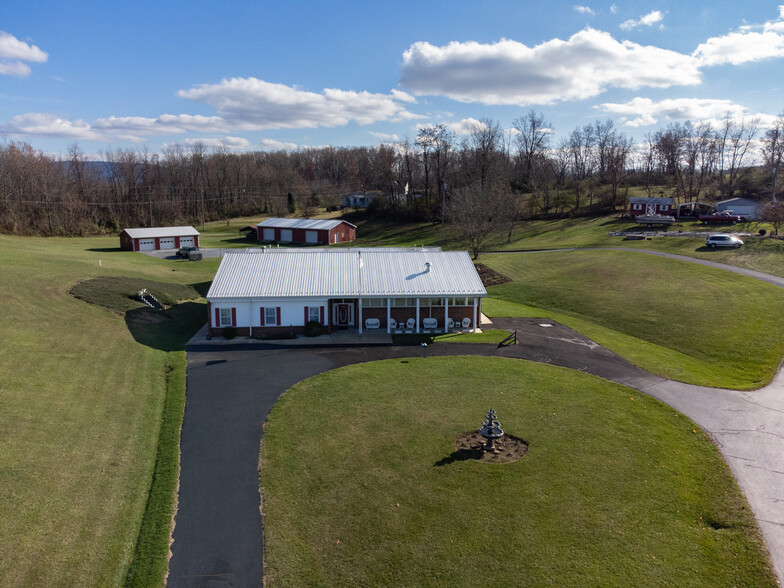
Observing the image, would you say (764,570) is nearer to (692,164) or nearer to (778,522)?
(778,522)

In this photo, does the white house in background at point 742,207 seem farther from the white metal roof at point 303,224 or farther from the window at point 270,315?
the window at point 270,315

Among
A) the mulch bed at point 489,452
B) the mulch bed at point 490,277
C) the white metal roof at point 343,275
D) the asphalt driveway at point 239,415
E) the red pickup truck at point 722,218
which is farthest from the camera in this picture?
the red pickup truck at point 722,218

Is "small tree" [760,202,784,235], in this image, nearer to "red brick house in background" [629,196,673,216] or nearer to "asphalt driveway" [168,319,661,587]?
"red brick house in background" [629,196,673,216]

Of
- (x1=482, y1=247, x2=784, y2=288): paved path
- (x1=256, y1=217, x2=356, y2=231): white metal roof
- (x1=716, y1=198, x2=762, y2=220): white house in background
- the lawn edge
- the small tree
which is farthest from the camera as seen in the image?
(x1=256, y1=217, x2=356, y2=231): white metal roof

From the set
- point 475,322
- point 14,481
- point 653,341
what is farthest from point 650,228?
point 14,481

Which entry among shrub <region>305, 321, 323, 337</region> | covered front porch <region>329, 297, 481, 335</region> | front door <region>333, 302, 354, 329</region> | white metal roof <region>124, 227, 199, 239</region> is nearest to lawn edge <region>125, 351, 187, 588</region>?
shrub <region>305, 321, 323, 337</region>

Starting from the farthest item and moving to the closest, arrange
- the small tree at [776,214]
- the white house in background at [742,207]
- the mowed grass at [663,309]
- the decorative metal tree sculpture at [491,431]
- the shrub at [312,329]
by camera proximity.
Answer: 1. the white house in background at [742,207]
2. the small tree at [776,214]
3. the shrub at [312,329]
4. the mowed grass at [663,309]
5. the decorative metal tree sculpture at [491,431]

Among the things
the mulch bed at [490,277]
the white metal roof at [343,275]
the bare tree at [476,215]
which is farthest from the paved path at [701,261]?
the white metal roof at [343,275]
